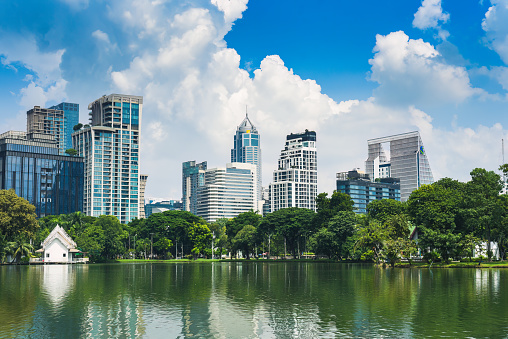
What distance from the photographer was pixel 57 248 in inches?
5290

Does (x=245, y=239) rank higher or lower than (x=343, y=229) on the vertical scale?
lower

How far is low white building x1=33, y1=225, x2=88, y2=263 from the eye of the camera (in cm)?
13338

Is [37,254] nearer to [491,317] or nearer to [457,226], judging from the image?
[457,226]

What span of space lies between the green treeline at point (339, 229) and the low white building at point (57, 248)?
5.28 m

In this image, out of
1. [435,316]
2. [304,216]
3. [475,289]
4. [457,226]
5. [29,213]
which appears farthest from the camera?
[304,216]

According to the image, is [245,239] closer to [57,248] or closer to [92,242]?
[92,242]

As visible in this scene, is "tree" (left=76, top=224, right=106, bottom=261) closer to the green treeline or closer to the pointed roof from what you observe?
the green treeline

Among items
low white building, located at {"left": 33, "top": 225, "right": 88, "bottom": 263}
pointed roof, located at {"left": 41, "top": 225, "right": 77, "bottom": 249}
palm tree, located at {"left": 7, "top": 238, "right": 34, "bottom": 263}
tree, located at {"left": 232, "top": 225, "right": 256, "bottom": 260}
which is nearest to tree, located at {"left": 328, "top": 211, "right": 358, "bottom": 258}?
tree, located at {"left": 232, "top": 225, "right": 256, "bottom": 260}

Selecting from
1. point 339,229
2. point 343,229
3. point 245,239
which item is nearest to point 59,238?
point 245,239

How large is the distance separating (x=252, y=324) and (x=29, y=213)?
102 metres

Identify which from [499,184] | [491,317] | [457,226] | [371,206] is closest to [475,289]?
[491,317]

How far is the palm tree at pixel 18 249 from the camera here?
120287 millimetres

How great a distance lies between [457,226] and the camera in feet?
315

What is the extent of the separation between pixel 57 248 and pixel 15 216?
24.3 metres
